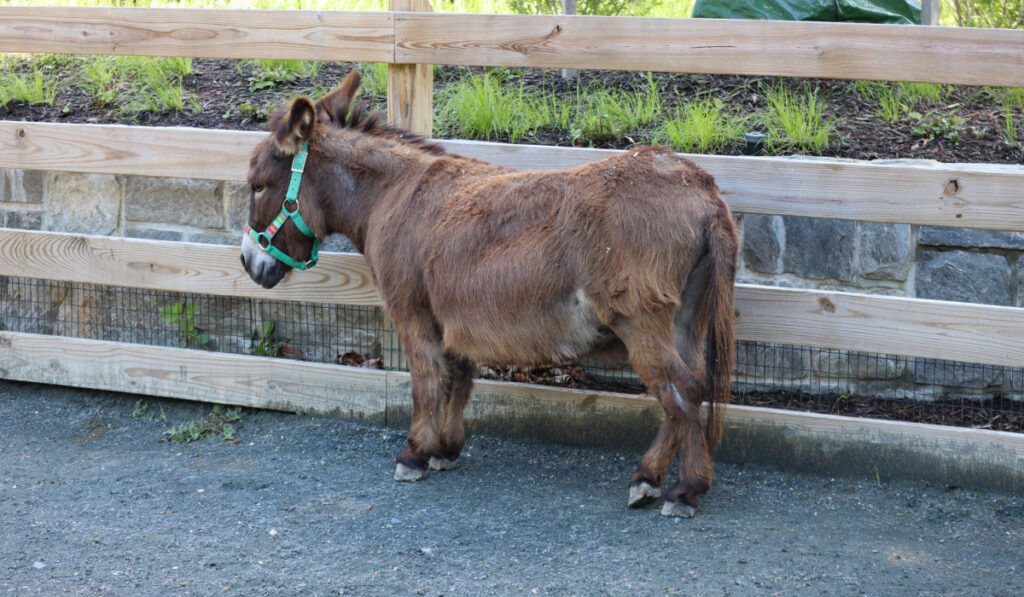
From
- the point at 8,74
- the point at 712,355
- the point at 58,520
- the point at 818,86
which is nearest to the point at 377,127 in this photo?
the point at 712,355

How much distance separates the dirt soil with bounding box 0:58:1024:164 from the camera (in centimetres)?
536

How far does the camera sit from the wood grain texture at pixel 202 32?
4609mm

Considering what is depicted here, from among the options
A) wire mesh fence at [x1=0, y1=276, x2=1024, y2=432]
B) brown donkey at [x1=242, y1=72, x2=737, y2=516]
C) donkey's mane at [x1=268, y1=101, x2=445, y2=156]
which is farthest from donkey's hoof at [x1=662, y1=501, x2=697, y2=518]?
donkey's mane at [x1=268, y1=101, x2=445, y2=156]

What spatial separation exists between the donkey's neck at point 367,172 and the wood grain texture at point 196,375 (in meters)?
1.03

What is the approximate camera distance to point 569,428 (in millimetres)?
4711

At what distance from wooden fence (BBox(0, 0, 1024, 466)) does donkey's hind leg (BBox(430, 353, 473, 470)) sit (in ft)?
1.11

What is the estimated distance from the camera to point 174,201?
565 centimetres

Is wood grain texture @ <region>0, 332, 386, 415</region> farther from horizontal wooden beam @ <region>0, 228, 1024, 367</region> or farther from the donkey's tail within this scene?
the donkey's tail

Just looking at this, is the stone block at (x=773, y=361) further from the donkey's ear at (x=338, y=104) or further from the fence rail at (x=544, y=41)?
the donkey's ear at (x=338, y=104)

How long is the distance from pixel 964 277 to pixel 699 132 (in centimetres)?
163

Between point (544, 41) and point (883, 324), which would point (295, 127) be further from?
point (883, 324)

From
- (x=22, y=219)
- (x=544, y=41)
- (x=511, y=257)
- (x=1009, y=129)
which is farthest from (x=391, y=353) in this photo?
(x=1009, y=129)

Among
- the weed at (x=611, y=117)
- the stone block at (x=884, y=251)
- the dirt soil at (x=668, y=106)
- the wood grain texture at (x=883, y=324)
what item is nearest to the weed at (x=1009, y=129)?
the dirt soil at (x=668, y=106)

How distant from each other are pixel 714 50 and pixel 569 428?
2.02m
